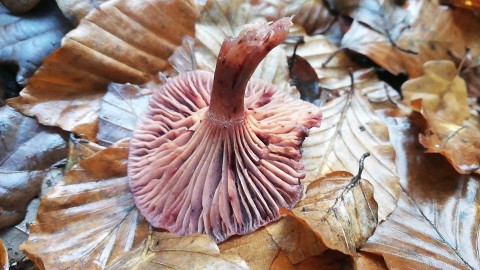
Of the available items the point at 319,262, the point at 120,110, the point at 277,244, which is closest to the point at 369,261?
the point at 319,262

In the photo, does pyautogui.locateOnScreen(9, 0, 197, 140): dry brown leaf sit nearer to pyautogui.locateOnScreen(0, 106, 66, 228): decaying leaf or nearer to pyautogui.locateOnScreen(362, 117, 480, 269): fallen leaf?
pyautogui.locateOnScreen(0, 106, 66, 228): decaying leaf

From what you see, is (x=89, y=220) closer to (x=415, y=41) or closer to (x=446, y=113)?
(x=446, y=113)

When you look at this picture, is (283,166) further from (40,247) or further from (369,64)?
(369,64)

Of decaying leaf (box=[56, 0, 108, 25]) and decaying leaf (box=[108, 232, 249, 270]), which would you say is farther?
decaying leaf (box=[56, 0, 108, 25])

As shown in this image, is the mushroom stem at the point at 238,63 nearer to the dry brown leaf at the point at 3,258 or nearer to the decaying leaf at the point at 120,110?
the decaying leaf at the point at 120,110

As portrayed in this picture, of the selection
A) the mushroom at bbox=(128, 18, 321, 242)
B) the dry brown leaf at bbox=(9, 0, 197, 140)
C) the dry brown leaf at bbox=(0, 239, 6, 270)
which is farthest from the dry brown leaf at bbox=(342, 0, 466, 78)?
the dry brown leaf at bbox=(0, 239, 6, 270)
